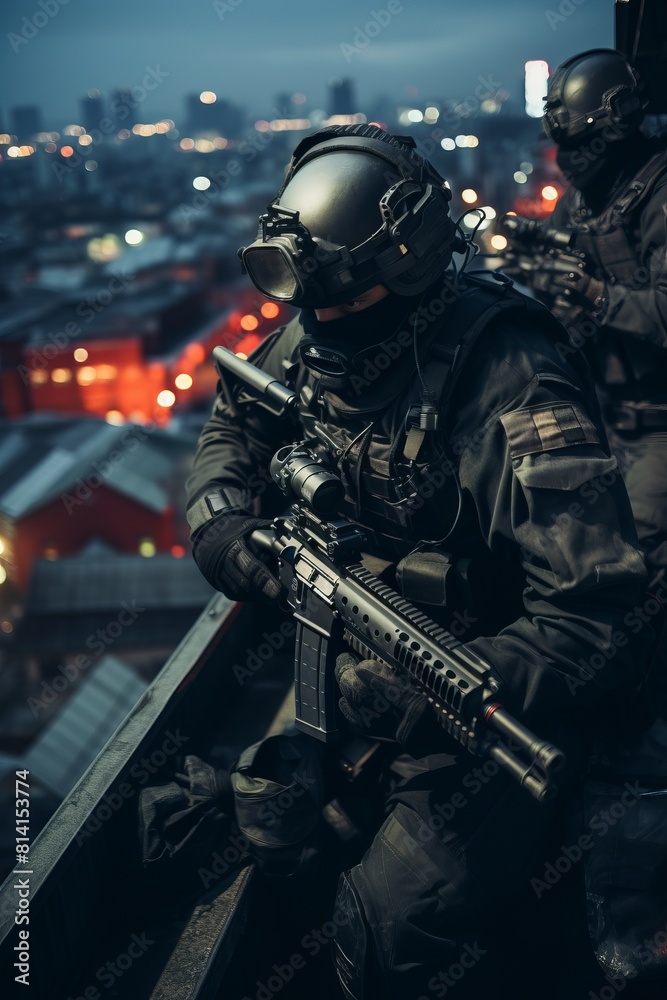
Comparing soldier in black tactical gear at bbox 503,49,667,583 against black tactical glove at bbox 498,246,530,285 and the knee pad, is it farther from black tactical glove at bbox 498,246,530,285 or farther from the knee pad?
the knee pad

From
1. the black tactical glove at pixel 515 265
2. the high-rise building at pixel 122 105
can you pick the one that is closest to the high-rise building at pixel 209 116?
the high-rise building at pixel 122 105

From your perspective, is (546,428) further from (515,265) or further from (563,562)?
(515,265)

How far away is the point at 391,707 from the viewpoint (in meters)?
3.27

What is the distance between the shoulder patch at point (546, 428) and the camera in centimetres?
318

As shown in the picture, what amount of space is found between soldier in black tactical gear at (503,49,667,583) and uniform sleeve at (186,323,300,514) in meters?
2.08

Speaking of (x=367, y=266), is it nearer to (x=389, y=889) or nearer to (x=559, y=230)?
(x=389, y=889)

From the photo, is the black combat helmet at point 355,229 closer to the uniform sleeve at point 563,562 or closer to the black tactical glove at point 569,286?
the uniform sleeve at point 563,562

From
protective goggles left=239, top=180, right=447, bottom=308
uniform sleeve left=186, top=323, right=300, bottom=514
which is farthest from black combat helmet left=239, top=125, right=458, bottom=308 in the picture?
uniform sleeve left=186, top=323, right=300, bottom=514

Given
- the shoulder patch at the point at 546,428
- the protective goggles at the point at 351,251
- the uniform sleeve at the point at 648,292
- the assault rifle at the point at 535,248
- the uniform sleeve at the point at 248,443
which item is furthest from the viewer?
the assault rifle at the point at 535,248

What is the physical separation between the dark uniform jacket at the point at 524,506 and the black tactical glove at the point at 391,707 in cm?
30

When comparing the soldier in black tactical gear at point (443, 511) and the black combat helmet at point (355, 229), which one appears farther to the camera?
the black combat helmet at point (355, 229)

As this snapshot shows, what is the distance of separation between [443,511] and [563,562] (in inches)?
25.8

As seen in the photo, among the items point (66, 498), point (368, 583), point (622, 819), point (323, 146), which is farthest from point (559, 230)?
point (66, 498)

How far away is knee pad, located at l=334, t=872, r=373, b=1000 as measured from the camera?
10.7 feet
